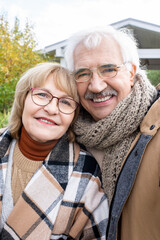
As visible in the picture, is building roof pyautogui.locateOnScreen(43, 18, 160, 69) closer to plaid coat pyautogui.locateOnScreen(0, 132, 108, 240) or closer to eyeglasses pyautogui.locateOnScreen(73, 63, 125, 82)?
eyeglasses pyautogui.locateOnScreen(73, 63, 125, 82)

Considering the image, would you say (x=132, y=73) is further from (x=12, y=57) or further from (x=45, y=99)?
(x=12, y=57)

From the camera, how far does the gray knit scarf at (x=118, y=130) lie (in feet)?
5.44

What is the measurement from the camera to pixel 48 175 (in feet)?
6.01

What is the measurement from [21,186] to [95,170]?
0.72 m

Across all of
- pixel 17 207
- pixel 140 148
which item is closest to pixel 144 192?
pixel 140 148

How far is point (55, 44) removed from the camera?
1083 centimetres

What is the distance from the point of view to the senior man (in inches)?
56.1

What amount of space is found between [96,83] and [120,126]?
0.50 metres

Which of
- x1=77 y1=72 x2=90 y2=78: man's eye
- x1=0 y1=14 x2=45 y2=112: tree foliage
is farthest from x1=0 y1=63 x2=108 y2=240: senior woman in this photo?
x1=0 y1=14 x2=45 y2=112: tree foliage

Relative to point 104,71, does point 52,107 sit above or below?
below

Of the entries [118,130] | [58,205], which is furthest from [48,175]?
[118,130]

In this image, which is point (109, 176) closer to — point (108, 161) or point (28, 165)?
point (108, 161)

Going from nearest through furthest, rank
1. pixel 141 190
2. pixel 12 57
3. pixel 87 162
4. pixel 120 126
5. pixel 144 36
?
pixel 141 190, pixel 120 126, pixel 87 162, pixel 12 57, pixel 144 36

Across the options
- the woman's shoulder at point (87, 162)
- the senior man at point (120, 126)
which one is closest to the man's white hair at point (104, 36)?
the senior man at point (120, 126)
